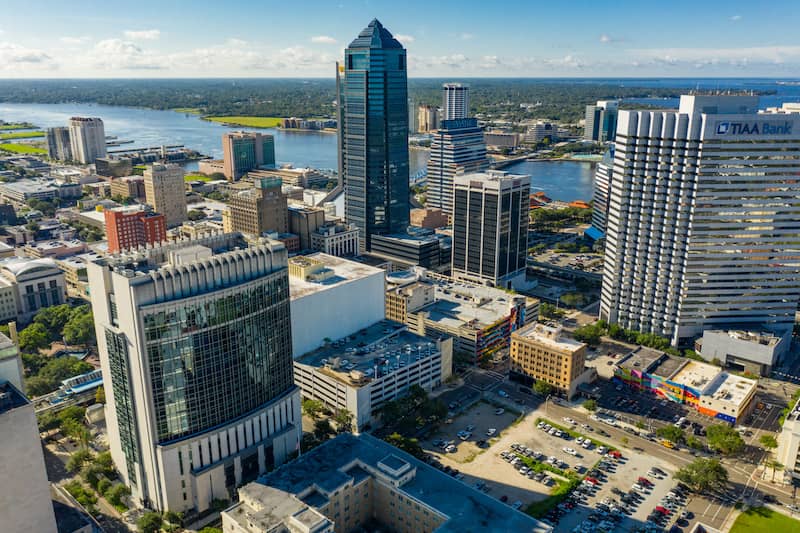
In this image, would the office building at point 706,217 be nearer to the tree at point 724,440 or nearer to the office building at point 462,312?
Result: the office building at point 462,312

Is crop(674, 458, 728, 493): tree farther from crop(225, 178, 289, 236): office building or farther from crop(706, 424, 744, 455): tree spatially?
crop(225, 178, 289, 236): office building

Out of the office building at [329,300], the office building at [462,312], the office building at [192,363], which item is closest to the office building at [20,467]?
the office building at [192,363]

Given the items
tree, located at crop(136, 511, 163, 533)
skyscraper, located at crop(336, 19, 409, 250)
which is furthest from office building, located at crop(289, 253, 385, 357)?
skyscraper, located at crop(336, 19, 409, 250)

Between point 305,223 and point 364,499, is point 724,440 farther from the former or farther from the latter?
point 305,223

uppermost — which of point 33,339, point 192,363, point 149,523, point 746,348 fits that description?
point 192,363

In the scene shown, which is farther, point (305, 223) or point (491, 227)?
point (305, 223)

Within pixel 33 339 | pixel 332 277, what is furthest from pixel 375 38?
pixel 33 339
